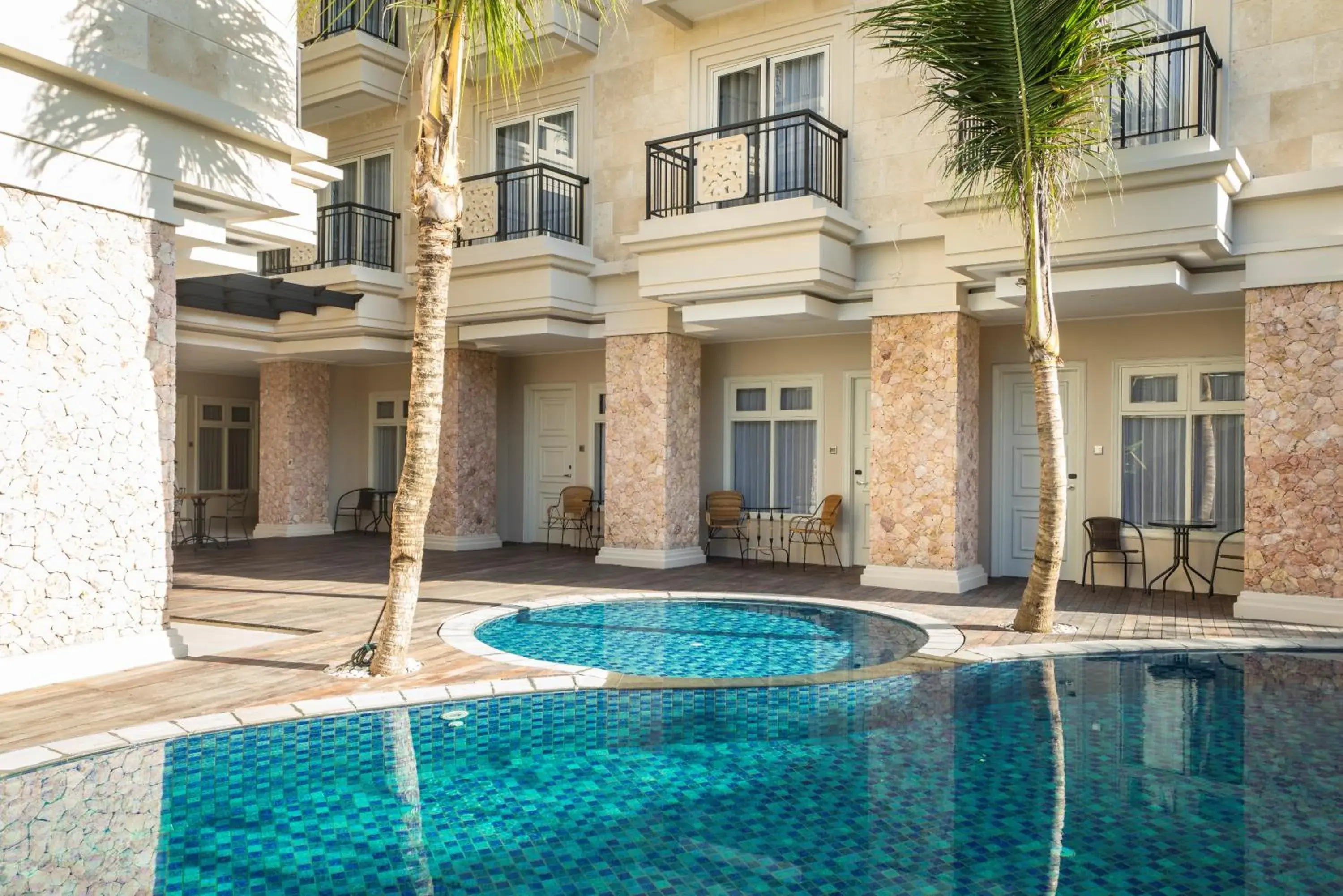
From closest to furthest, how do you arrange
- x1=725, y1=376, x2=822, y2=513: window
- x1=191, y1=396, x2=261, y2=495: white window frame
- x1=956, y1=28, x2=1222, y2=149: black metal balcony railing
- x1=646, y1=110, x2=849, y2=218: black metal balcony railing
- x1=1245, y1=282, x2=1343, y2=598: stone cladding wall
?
x1=1245, y1=282, x2=1343, y2=598: stone cladding wall
x1=956, y1=28, x2=1222, y2=149: black metal balcony railing
x1=646, y1=110, x2=849, y2=218: black metal balcony railing
x1=725, y1=376, x2=822, y2=513: window
x1=191, y1=396, x2=261, y2=495: white window frame

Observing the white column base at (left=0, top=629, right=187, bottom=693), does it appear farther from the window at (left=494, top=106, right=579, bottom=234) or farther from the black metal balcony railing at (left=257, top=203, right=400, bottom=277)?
the black metal balcony railing at (left=257, top=203, right=400, bottom=277)

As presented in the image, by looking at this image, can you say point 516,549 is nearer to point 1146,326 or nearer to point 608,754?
point 1146,326

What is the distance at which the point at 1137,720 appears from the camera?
5.79m

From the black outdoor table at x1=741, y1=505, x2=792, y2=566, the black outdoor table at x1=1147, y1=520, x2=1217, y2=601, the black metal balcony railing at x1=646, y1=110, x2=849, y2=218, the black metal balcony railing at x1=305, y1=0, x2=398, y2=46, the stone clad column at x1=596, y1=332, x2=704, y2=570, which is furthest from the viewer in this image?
the black metal balcony railing at x1=305, y1=0, x2=398, y2=46

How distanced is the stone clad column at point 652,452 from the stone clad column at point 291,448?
20.0ft

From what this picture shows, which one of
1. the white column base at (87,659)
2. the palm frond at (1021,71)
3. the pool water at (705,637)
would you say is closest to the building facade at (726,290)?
the white column base at (87,659)

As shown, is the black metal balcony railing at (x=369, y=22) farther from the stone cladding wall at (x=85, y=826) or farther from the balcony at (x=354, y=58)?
the stone cladding wall at (x=85, y=826)

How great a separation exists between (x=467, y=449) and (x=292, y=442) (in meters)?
3.58

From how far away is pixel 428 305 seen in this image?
6.37 meters

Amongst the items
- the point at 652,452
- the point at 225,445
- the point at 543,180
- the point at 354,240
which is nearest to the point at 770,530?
the point at 652,452

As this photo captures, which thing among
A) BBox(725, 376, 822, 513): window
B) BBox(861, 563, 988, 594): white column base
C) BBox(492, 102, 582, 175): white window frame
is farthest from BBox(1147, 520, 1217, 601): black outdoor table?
BBox(492, 102, 582, 175): white window frame

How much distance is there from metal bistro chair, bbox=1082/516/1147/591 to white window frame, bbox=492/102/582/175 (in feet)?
24.8

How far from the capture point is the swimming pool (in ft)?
12.3

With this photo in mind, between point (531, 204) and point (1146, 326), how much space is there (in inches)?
295
